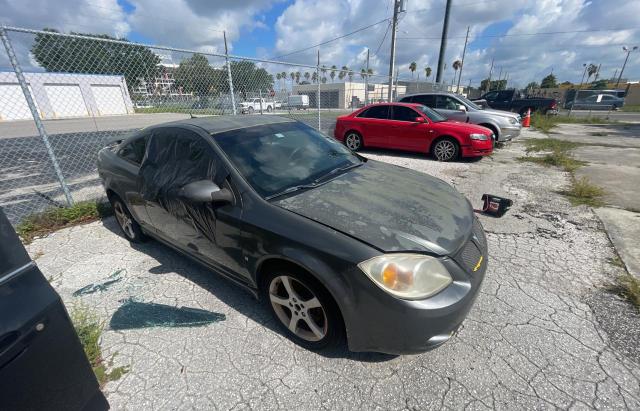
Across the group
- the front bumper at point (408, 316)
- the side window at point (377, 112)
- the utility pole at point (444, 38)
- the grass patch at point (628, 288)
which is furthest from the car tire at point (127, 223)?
the utility pole at point (444, 38)

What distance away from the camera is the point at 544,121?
48.3ft

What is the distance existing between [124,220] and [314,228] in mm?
2955

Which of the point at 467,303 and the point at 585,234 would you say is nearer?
the point at 467,303

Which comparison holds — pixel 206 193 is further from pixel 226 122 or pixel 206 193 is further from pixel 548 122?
pixel 548 122

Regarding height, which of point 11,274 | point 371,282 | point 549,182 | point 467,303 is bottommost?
point 549,182

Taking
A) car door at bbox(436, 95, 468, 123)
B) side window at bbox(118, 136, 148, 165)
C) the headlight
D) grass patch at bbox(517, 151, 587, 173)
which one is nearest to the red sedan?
grass patch at bbox(517, 151, 587, 173)

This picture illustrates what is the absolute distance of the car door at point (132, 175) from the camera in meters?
2.97

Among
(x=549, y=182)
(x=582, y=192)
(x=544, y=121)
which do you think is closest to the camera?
(x=582, y=192)

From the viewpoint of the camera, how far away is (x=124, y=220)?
11.5 ft

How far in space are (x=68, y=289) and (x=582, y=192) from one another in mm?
7078

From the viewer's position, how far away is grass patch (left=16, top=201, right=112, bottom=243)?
3.83 meters

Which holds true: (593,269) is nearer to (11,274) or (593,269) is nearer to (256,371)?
(256,371)

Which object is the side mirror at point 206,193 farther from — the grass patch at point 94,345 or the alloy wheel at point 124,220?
the alloy wheel at point 124,220

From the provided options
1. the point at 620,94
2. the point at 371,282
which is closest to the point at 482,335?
the point at 371,282
